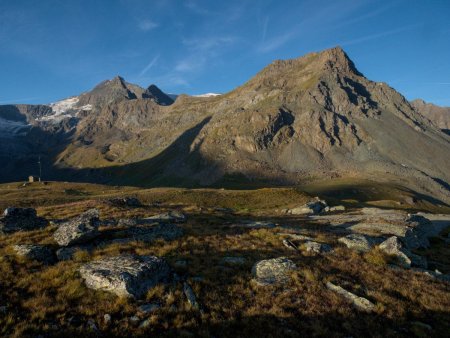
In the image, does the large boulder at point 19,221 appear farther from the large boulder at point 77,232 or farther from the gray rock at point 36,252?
the gray rock at point 36,252

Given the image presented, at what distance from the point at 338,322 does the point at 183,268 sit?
25.4 feet

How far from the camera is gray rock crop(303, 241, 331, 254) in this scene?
2109cm

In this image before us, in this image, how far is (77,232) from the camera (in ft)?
60.6

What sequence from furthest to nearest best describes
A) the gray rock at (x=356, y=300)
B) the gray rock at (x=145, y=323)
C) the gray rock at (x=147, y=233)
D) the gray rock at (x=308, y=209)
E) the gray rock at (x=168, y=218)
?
the gray rock at (x=308, y=209)
the gray rock at (x=168, y=218)
the gray rock at (x=147, y=233)
the gray rock at (x=356, y=300)
the gray rock at (x=145, y=323)

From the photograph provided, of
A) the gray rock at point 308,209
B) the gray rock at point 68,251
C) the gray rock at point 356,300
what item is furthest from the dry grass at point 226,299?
the gray rock at point 308,209

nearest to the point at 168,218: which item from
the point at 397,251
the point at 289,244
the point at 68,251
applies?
the point at 289,244

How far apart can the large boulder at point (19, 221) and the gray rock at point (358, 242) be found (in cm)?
2226

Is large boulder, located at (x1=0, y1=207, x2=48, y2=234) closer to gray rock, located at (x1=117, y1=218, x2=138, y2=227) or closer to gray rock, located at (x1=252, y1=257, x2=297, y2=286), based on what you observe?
gray rock, located at (x1=117, y1=218, x2=138, y2=227)

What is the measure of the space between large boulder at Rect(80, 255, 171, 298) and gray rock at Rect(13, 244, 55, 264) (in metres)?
2.81

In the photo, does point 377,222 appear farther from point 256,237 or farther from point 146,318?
point 146,318

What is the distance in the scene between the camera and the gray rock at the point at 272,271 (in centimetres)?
1588

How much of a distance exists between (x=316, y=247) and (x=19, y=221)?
20.8 m

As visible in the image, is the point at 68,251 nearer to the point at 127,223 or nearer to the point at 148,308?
the point at 127,223

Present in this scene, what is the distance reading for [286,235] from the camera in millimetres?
24828
